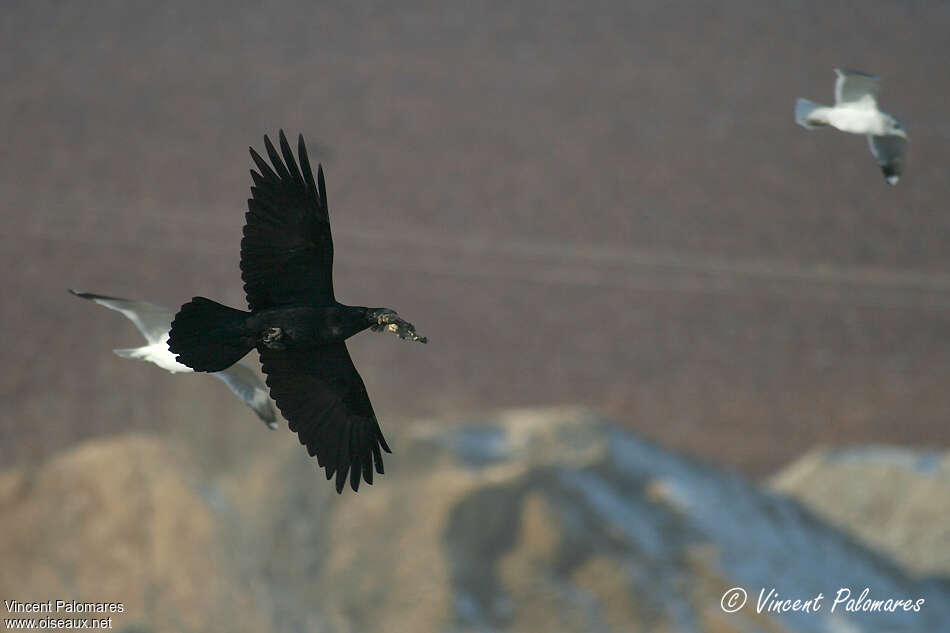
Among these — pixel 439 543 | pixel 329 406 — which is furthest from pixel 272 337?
pixel 439 543

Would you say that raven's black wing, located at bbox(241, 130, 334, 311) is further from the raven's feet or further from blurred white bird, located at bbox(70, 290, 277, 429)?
blurred white bird, located at bbox(70, 290, 277, 429)

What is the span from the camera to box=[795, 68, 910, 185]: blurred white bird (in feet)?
23.5

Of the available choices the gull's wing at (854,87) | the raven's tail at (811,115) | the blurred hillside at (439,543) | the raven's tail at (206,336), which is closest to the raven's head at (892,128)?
the gull's wing at (854,87)

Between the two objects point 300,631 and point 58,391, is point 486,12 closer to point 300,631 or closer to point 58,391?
point 58,391

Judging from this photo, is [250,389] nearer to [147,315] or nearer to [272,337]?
[147,315]

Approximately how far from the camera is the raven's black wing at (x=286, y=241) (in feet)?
19.0

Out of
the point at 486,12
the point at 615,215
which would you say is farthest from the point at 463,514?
the point at 486,12

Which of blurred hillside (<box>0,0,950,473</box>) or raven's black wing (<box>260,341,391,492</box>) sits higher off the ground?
raven's black wing (<box>260,341,391,492</box>)

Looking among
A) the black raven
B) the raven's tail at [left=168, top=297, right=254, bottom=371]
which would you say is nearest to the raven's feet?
the black raven

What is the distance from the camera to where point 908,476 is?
13312 mm

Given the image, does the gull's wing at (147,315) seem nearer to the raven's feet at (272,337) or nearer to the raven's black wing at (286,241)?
the raven's black wing at (286,241)

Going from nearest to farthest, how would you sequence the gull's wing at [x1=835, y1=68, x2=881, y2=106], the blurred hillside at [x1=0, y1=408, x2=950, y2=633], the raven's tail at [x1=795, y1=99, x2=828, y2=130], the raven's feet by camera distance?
the raven's feet < the raven's tail at [x1=795, y1=99, x2=828, y2=130] < the gull's wing at [x1=835, y1=68, x2=881, y2=106] < the blurred hillside at [x1=0, y1=408, x2=950, y2=633]

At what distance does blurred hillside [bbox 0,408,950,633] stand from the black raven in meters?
4.33

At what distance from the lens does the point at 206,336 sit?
214 inches
